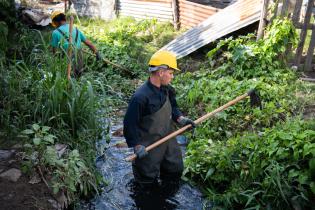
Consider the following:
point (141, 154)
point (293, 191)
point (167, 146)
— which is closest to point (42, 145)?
point (141, 154)

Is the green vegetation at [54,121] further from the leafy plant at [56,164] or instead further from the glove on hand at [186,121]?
the glove on hand at [186,121]

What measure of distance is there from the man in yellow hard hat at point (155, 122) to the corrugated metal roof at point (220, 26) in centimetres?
428

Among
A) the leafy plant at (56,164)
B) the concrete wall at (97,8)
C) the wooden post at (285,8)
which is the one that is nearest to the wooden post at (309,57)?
the wooden post at (285,8)

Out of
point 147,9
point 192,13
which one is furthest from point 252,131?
point 147,9

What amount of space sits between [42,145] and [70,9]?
1672 mm

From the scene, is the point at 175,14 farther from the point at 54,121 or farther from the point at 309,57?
the point at 54,121

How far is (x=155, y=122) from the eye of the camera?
168 inches

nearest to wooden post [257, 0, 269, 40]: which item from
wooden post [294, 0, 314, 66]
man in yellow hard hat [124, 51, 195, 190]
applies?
wooden post [294, 0, 314, 66]

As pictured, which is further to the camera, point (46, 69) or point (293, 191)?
point (46, 69)

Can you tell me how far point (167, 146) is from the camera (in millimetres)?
4512

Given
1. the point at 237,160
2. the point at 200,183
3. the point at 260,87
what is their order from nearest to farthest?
1. the point at 237,160
2. the point at 200,183
3. the point at 260,87

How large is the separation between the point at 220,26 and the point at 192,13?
8.50 feet

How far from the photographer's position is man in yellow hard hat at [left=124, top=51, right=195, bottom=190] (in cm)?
402

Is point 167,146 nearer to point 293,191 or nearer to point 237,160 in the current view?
point 237,160
